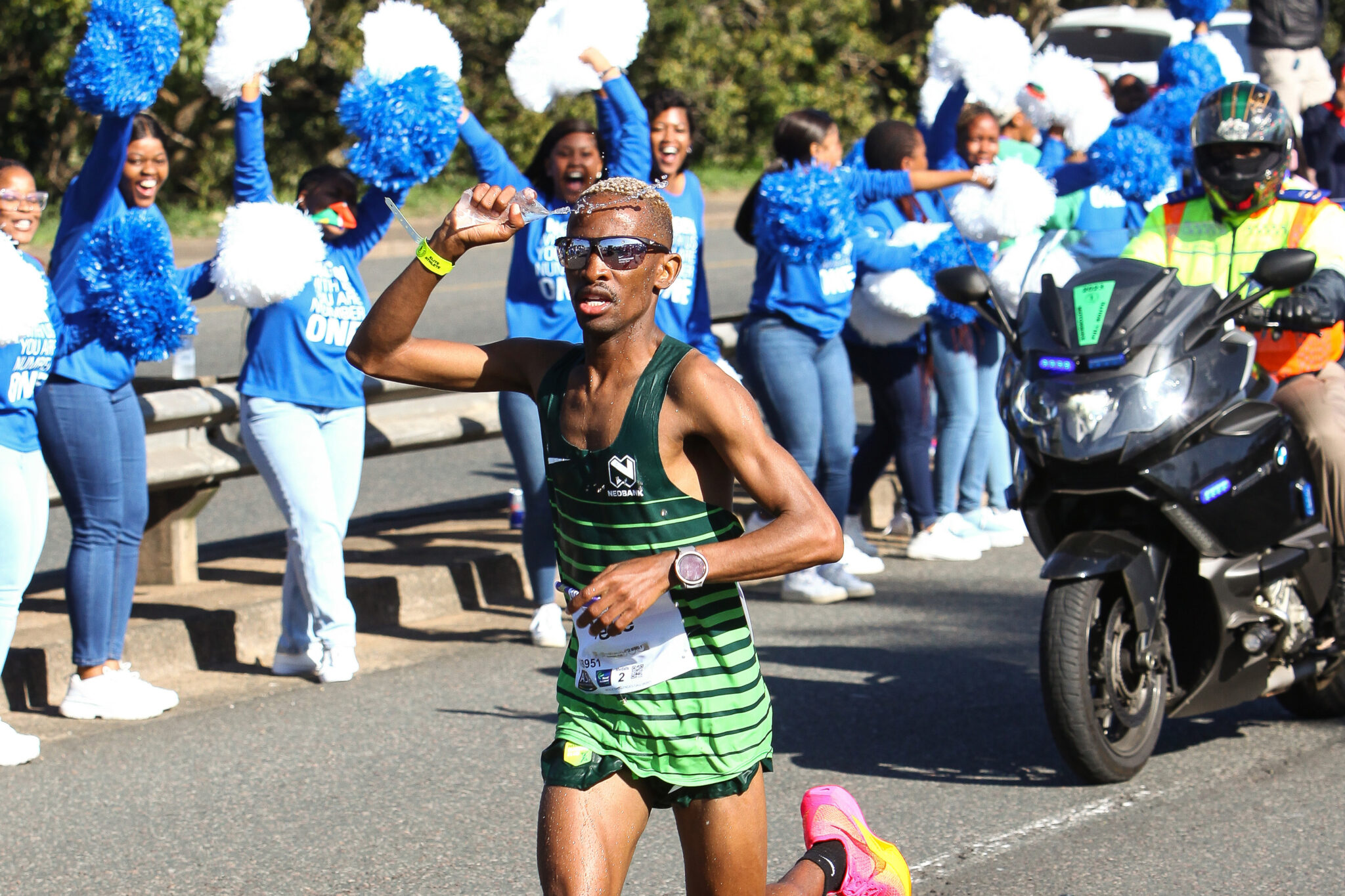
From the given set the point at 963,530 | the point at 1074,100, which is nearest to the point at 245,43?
the point at 963,530

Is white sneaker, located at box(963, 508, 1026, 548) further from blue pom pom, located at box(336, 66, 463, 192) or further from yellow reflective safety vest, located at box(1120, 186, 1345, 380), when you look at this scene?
blue pom pom, located at box(336, 66, 463, 192)

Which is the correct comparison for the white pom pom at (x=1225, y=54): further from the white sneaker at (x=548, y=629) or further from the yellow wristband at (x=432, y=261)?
the yellow wristband at (x=432, y=261)

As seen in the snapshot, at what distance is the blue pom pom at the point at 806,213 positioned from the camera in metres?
7.02

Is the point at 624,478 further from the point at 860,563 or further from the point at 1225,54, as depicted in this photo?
the point at 1225,54

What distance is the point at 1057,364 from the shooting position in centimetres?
480

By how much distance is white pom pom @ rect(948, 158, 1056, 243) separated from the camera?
7.52 m

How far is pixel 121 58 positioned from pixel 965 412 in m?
4.41

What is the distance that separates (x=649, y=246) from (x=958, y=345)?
514cm

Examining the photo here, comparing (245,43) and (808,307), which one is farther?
(808,307)

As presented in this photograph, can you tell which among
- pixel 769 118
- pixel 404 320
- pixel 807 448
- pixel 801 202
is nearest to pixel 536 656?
pixel 807 448

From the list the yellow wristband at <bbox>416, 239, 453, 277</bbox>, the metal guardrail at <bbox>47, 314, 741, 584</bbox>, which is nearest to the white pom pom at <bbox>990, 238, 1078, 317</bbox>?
the metal guardrail at <bbox>47, 314, 741, 584</bbox>

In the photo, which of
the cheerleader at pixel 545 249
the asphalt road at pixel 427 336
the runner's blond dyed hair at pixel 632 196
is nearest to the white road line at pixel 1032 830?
the runner's blond dyed hair at pixel 632 196

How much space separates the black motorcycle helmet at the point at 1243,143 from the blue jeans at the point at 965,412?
8.64 feet

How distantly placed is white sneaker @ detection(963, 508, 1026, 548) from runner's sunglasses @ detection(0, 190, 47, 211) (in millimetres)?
4848
